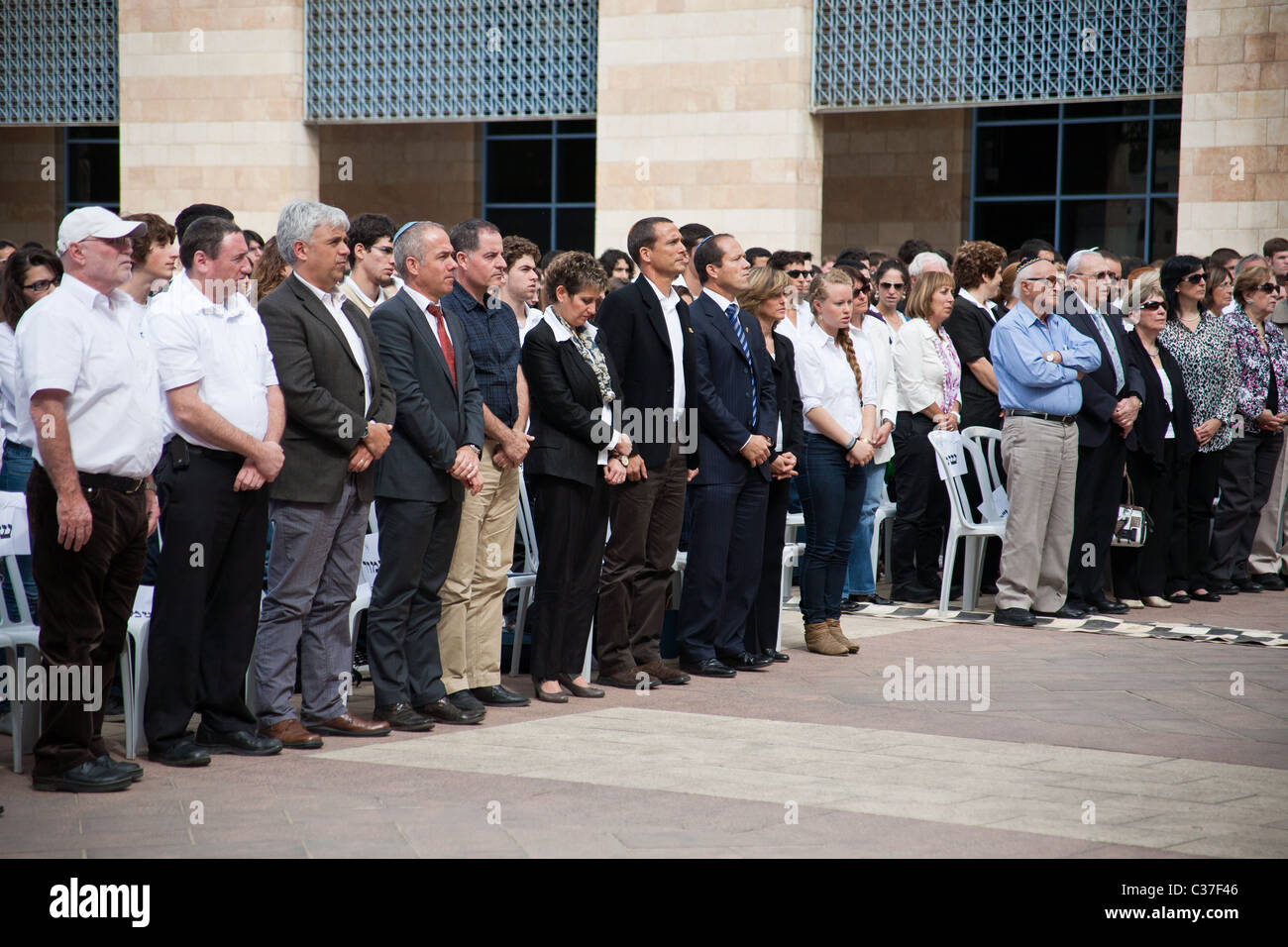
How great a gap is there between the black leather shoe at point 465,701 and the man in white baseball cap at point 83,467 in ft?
5.42

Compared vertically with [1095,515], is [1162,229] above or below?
above

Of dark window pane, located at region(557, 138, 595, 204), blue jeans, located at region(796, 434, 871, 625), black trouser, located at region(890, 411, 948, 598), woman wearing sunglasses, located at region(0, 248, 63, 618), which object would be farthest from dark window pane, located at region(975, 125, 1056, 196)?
woman wearing sunglasses, located at region(0, 248, 63, 618)

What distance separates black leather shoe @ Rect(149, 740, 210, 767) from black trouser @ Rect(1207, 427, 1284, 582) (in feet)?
25.8

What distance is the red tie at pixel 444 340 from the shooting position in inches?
276

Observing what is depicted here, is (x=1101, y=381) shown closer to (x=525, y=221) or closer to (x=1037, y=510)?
(x=1037, y=510)

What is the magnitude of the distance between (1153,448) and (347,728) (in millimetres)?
6256

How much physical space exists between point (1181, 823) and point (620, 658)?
10.6 feet

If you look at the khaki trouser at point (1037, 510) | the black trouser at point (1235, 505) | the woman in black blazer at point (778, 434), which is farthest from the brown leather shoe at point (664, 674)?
the black trouser at point (1235, 505)

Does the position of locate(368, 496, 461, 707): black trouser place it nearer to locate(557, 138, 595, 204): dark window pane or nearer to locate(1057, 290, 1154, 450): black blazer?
locate(1057, 290, 1154, 450): black blazer

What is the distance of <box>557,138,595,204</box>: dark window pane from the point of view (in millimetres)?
22922

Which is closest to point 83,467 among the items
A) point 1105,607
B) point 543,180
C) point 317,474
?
point 317,474

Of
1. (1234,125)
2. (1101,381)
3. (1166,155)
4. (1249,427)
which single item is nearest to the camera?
(1101,381)

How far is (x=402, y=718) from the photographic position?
6801 mm

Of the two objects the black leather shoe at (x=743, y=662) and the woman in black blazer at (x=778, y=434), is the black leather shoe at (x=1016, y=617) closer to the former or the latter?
the woman in black blazer at (x=778, y=434)
